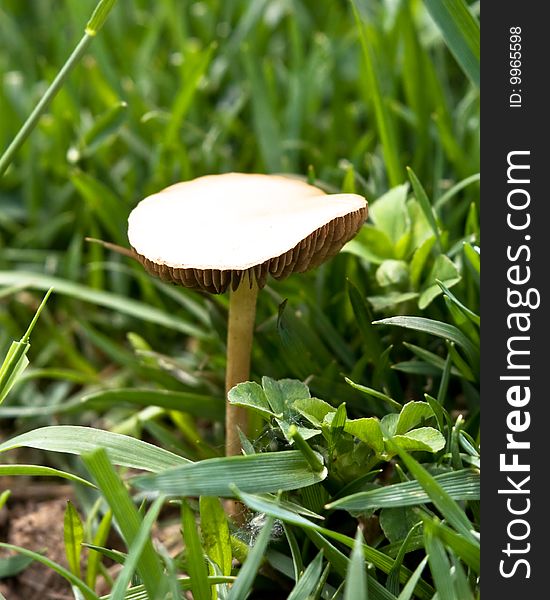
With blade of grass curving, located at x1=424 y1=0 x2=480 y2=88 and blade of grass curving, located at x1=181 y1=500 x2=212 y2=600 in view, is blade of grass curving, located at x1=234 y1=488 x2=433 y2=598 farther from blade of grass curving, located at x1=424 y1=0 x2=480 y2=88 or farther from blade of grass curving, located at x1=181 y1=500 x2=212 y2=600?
blade of grass curving, located at x1=424 y1=0 x2=480 y2=88

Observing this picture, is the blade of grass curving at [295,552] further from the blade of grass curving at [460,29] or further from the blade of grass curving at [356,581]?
the blade of grass curving at [460,29]

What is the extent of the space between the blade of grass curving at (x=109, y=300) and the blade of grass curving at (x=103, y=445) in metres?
0.55

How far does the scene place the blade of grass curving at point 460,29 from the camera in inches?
57.2

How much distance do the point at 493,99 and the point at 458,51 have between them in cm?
23

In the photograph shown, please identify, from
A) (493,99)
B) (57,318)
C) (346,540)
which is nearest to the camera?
(346,540)

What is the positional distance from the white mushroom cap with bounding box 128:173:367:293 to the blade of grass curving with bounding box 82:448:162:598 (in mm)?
272

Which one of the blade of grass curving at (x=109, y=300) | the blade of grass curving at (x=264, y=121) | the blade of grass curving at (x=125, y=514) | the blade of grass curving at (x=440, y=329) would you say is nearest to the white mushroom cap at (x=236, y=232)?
the blade of grass curving at (x=440, y=329)

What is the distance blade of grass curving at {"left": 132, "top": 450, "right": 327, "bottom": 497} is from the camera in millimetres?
1014

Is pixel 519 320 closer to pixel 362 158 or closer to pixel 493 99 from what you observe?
pixel 493 99

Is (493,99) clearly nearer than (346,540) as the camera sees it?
No

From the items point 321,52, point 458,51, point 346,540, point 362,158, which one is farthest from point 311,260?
point 321,52

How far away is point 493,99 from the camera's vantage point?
4.27 feet

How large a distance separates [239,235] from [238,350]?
10.3 inches

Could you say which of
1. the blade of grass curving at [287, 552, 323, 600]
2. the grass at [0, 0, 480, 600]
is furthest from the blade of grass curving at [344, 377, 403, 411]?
the blade of grass curving at [287, 552, 323, 600]
